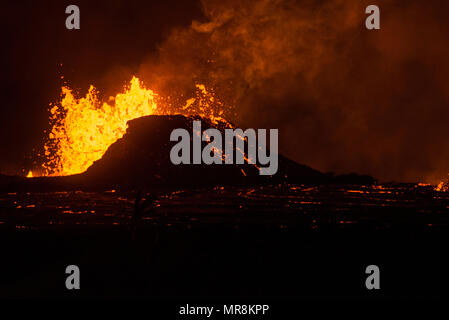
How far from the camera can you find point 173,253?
28.1 m

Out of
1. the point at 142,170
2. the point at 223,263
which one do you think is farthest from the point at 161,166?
the point at 223,263

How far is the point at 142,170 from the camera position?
4884 inches

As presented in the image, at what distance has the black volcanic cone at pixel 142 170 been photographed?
5074 inches

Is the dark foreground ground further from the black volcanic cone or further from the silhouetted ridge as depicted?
the silhouetted ridge

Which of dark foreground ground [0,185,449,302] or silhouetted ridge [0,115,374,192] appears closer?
dark foreground ground [0,185,449,302]

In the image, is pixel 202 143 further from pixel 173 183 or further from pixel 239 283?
pixel 239 283

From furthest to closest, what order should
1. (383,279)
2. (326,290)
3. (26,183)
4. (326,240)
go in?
(26,183), (326,240), (383,279), (326,290)

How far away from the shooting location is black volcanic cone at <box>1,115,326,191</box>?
423 feet

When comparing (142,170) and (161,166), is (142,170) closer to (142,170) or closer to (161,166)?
(142,170)

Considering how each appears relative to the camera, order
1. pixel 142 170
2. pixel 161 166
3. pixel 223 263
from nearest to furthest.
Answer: pixel 223 263, pixel 142 170, pixel 161 166

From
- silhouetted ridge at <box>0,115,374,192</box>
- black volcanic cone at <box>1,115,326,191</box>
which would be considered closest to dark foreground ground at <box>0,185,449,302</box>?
black volcanic cone at <box>1,115,326,191</box>

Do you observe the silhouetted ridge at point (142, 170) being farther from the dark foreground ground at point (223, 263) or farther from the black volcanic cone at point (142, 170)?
the dark foreground ground at point (223, 263)

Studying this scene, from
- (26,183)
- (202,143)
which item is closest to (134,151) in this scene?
(202,143)
